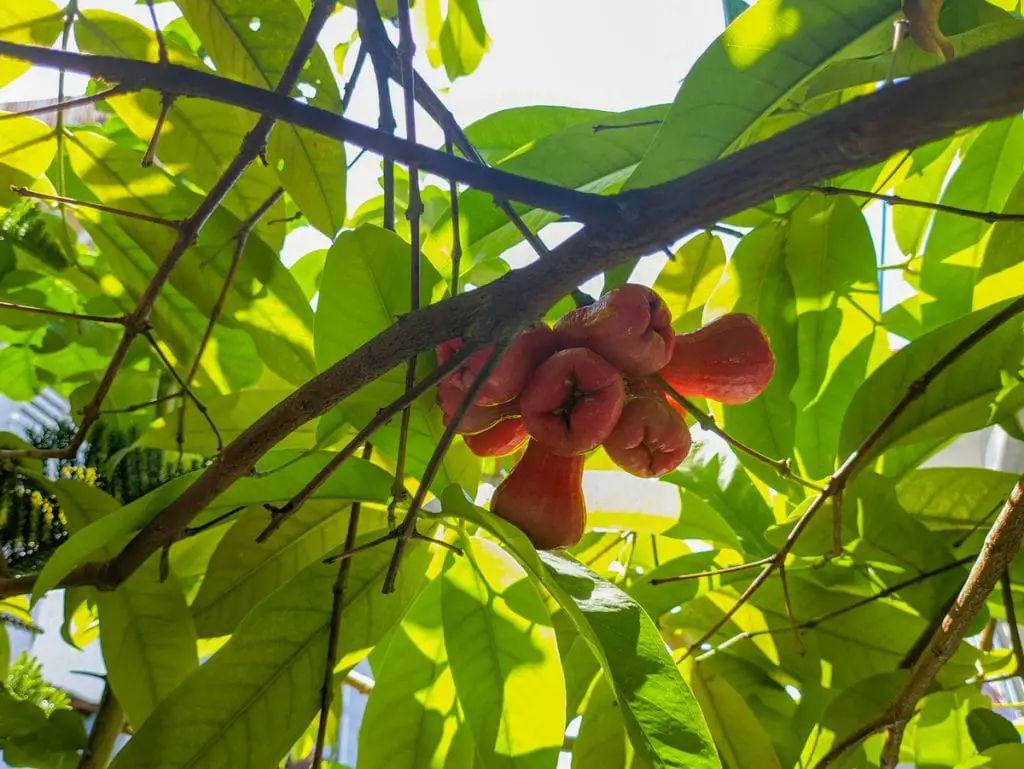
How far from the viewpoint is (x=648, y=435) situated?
1.19 ft

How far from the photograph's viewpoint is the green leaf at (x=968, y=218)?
0.52 m

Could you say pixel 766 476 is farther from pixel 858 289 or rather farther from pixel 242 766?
pixel 242 766

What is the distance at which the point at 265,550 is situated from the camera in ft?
1.54

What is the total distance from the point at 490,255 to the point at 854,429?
0.77 feet

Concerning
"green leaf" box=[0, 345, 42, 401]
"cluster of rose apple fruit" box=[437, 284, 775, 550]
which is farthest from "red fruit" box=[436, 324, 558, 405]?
"green leaf" box=[0, 345, 42, 401]

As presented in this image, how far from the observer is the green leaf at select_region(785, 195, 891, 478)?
20.3 inches

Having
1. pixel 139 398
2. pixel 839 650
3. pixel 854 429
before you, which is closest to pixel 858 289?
pixel 854 429

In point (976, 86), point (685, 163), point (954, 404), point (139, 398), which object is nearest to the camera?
point (976, 86)

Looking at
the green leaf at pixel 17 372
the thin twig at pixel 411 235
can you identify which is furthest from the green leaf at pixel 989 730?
the green leaf at pixel 17 372

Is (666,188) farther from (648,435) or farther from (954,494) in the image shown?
(954,494)

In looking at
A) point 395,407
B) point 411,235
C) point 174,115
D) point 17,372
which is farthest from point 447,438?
point 17,372

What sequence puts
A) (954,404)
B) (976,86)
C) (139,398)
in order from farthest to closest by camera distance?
(139,398) < (954,404) < (976,86)

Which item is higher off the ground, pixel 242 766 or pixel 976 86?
pixel 976 86

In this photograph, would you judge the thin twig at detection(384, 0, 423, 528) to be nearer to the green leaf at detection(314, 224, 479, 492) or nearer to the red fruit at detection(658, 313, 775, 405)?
the green leaf at detection(314, 224, 479, 492)
